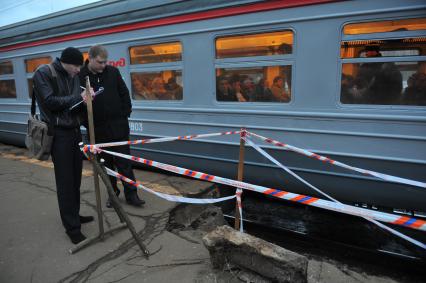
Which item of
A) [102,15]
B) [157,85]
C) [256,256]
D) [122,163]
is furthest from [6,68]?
[256,256]

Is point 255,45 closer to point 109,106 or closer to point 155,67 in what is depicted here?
point 155,67

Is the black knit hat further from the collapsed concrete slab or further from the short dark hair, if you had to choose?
the collapsed concrete slab

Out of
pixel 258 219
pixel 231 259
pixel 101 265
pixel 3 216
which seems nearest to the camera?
pixel 231 259

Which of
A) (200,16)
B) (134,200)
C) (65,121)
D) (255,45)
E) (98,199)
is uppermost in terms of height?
(200,16)

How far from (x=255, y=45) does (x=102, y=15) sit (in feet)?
8.52

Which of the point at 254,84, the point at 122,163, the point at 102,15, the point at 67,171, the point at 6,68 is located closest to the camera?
the point at 67,171

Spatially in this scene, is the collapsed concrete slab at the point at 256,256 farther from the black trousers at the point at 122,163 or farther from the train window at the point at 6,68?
the train window at the point at 6,68

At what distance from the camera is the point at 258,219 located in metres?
3.98

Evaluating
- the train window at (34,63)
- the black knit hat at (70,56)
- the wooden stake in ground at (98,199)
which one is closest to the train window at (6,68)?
the train window at (34,63)

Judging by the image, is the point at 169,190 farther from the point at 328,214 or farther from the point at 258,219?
the point at 328,214

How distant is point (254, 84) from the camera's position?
3.88 m

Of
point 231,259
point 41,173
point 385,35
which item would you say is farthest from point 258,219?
point 41,173

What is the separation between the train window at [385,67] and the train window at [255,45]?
2.01 ft

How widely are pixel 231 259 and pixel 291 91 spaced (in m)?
2.00
